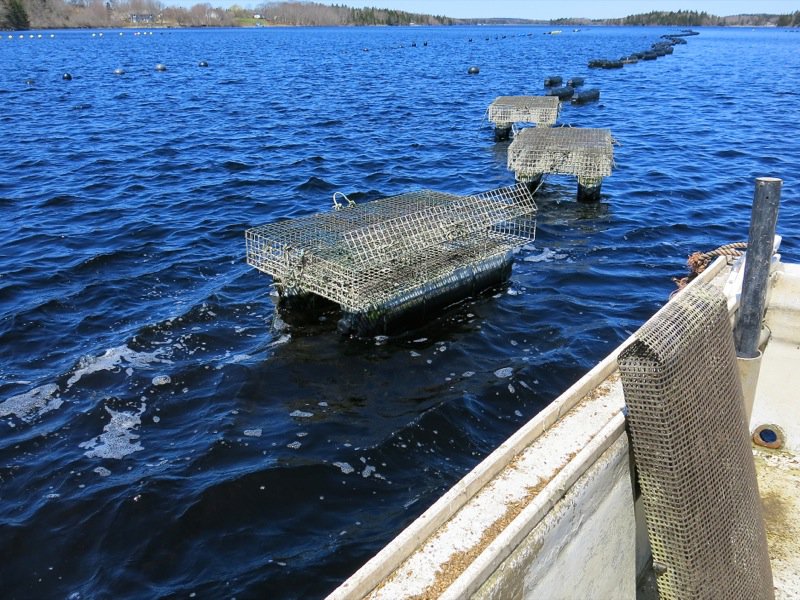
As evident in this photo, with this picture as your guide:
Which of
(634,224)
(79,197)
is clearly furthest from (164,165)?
(634,224)

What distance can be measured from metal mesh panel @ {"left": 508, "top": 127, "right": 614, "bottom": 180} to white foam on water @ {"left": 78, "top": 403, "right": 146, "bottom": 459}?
41.4ft

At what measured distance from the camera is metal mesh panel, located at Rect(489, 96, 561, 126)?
25.5m

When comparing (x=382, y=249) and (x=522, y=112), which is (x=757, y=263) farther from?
(x=522, y=112)

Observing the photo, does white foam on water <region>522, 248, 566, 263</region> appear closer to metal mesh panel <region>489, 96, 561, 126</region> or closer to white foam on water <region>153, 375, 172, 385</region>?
white foam on water <region>153, 375, 172, 385</region>

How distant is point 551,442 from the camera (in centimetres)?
432

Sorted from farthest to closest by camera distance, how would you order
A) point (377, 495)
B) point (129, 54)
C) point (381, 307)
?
1. point (129, 54)
2. point (381, 307)
3. point (377, 495)

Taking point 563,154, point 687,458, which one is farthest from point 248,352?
point 563,154

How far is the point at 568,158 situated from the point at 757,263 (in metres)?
12.2

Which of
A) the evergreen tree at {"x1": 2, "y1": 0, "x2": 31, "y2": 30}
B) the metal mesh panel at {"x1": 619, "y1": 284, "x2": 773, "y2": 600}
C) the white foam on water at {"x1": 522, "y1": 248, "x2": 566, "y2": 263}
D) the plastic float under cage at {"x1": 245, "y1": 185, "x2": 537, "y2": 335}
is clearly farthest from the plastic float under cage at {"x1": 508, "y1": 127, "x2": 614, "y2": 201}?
the evergreen tree at {"x1": 2, "y1": 0, "x2": 31, "y2": 30}

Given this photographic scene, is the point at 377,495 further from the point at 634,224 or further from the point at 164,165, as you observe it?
the point at 164,165

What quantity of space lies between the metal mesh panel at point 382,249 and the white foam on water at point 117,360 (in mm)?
2140

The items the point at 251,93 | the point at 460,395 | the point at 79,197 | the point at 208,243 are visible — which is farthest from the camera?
the point at 251,93

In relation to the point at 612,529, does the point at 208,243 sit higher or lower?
lower

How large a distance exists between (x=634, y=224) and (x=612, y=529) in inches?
521
